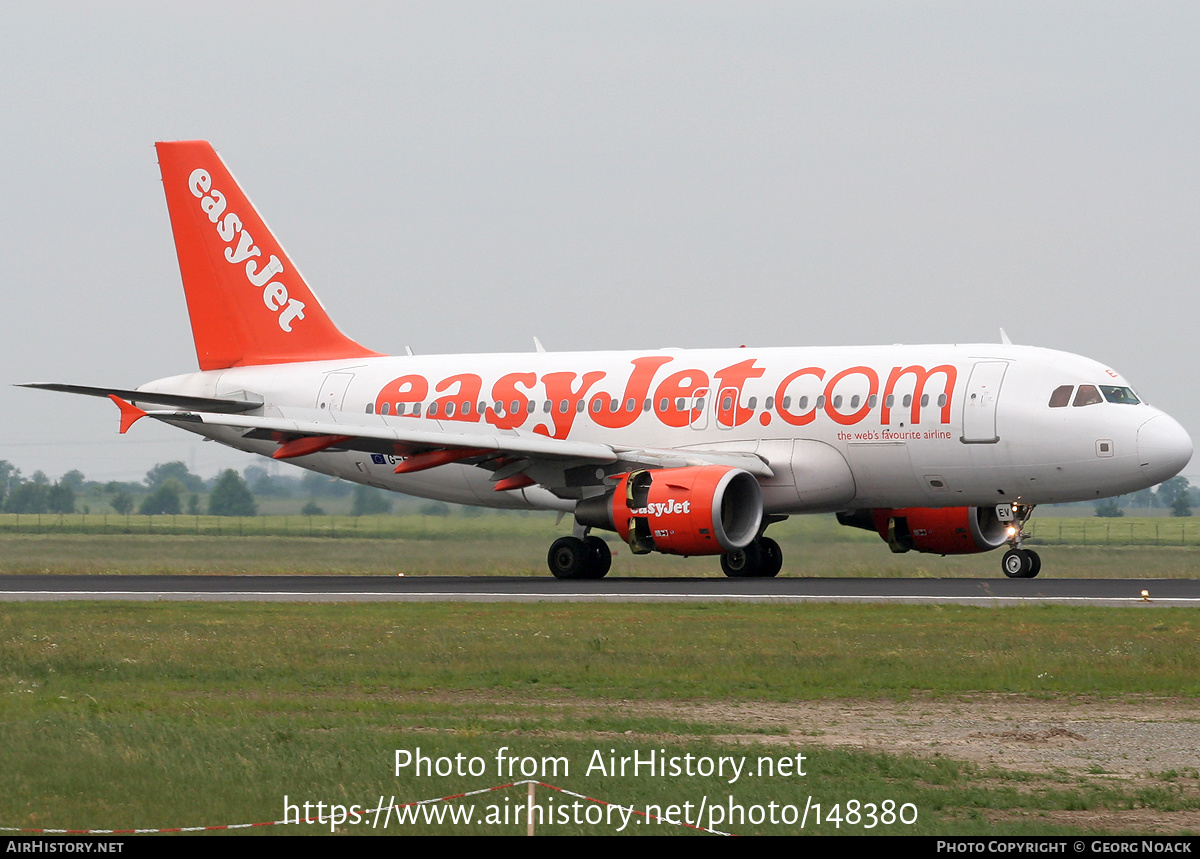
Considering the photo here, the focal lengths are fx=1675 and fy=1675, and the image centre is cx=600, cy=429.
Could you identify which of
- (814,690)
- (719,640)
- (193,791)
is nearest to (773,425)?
(719,640)

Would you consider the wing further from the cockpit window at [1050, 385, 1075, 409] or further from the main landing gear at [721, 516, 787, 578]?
the cockpit window at [1050, 385, 1075, 409]

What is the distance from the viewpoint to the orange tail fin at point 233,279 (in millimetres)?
37938

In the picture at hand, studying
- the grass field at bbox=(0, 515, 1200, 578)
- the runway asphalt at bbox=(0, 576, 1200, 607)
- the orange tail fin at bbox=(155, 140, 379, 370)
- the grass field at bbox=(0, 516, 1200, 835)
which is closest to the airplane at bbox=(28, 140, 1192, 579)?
the orange tail fin at bbox=(155, 140, 379, 370)

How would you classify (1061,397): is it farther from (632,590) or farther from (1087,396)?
(632,590)

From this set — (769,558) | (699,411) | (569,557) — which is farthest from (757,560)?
(569,557)

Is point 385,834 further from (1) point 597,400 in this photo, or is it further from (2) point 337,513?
(2) point 337,513

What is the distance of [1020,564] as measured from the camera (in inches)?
1145

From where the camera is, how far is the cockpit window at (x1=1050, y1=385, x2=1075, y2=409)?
2850 cm

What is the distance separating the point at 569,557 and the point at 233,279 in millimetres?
11970

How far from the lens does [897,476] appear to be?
29.6m

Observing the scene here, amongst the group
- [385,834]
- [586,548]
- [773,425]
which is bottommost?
[385,834]

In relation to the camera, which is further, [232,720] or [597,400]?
[597,400]

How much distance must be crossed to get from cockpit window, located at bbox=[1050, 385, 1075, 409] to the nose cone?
1.29m
